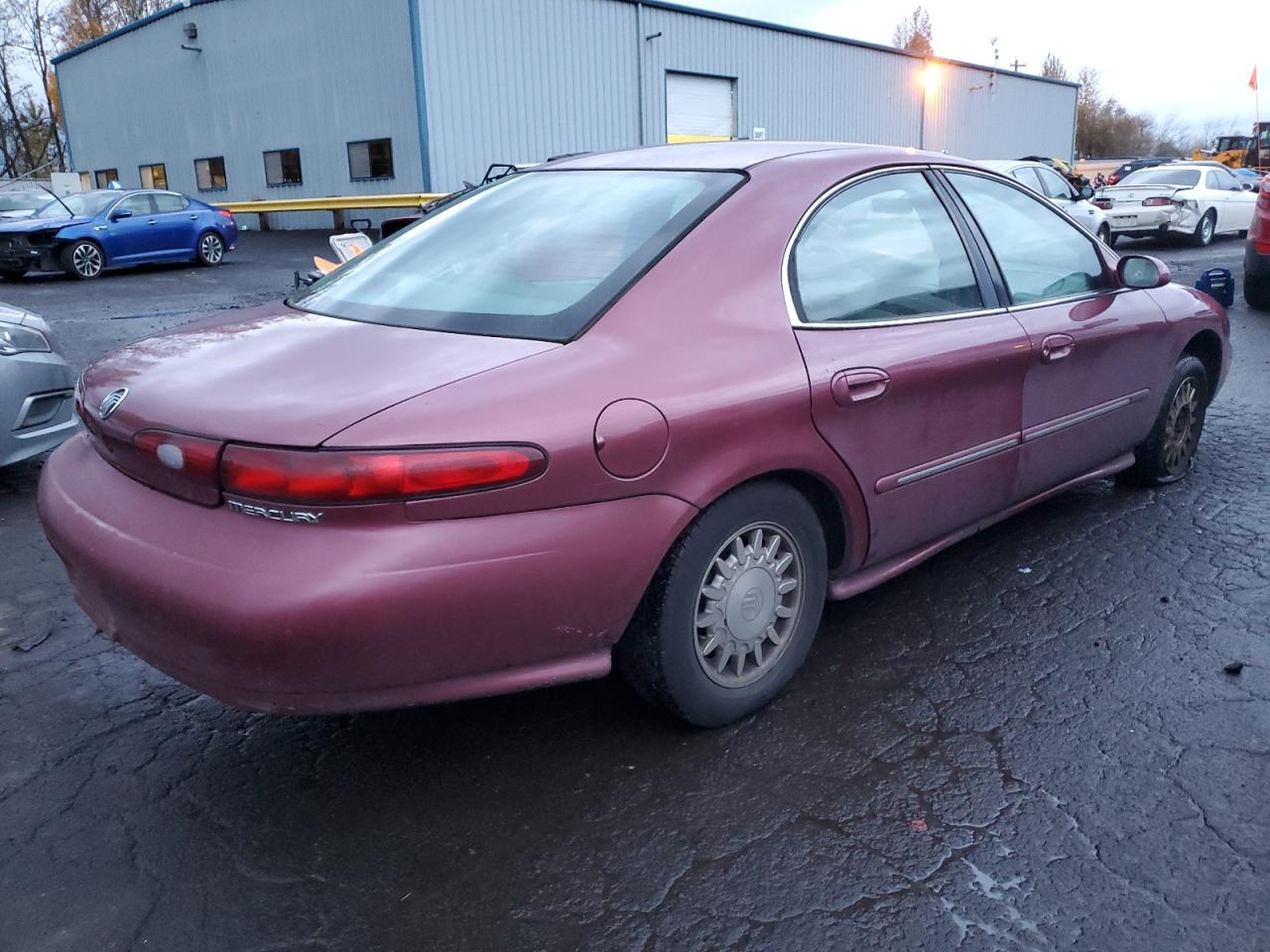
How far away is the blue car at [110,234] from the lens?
1573 cm

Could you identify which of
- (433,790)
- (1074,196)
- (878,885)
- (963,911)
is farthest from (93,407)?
(1074,196)

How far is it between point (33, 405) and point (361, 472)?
3750 mm

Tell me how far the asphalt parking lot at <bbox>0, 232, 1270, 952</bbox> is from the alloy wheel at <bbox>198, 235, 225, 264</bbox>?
15705 millimetres

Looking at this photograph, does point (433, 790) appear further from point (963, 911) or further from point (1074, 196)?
point (1074, 196)

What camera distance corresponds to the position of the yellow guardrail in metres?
22.5

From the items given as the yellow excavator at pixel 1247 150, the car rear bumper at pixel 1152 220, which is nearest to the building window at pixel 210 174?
the car rear bumper at pixel 1152 220

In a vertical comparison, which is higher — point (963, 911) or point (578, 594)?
point (578, 594)

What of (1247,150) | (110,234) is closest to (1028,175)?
(110,234)

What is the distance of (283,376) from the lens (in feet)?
8.07

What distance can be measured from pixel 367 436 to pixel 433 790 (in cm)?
101

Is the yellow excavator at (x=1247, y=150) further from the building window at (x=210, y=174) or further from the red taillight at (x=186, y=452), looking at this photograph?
the red taillight at (x=186, y=452)

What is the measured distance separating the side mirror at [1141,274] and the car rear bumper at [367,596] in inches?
102

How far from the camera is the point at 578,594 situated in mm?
2414

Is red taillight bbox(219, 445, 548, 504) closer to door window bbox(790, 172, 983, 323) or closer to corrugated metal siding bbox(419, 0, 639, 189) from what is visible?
door window bbox(790, 172, 983, 323)
